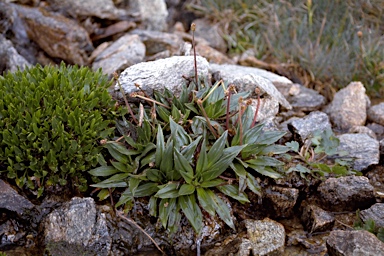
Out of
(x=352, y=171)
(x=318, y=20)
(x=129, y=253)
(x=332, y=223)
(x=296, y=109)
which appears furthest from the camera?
(x=318, y=20)

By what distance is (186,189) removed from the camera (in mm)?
4234

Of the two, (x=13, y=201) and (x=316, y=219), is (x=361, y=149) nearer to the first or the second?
(x=316, y=219)

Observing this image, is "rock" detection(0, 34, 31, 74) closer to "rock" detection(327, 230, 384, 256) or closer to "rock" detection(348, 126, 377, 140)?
"rock" detection(348, 126, 377, 140)

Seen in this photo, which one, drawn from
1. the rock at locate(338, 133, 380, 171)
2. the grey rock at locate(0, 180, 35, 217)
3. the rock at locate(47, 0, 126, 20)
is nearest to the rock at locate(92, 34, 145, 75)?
the rock at locate(47, 0, 126, 20)

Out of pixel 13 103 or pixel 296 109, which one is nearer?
pixel 13 103

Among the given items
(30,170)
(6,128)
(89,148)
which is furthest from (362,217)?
(6,128)

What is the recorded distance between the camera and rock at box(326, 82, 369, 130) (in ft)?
20.5

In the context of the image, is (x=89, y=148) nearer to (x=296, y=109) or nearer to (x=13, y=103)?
(x=13, y=103)

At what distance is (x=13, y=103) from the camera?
14.5ft

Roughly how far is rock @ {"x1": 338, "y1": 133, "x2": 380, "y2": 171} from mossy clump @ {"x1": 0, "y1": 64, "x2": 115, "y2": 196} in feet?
9.01

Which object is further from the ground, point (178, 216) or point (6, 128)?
point (6, 128)

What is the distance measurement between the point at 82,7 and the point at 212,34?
248cm

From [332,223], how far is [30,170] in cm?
297

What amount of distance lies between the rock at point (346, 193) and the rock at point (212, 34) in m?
4.57
